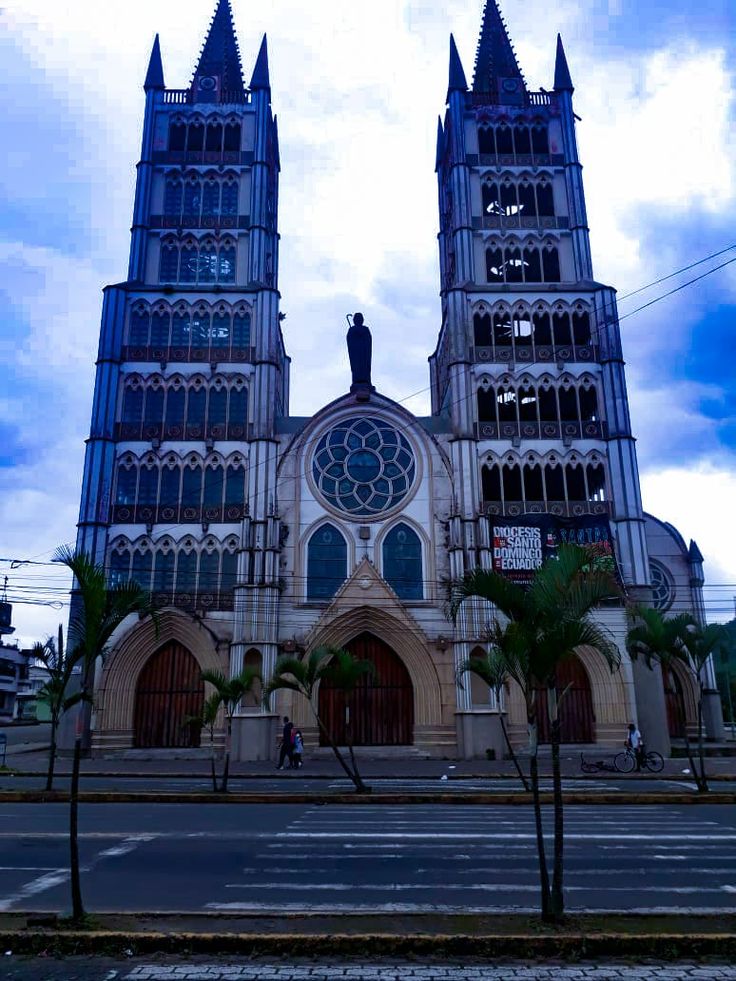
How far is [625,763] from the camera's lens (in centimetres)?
2745

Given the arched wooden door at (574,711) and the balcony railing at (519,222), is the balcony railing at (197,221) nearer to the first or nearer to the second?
the balcony railing at (519,222)

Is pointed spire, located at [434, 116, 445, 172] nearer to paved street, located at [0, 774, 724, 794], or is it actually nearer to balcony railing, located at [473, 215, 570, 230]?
balcony railing, located at [473, 215, 570, 230]

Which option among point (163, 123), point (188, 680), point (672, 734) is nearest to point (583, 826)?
point (188, 680)

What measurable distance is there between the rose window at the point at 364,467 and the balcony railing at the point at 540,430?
13.4ft

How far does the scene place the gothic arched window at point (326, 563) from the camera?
116 feet

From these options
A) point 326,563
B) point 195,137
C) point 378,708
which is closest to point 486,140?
point 195,137

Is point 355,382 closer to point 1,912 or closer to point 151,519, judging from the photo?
point 151,519

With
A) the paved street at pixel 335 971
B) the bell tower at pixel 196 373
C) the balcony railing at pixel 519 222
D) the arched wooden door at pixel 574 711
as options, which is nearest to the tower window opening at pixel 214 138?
the bell tower at pixel 196 373

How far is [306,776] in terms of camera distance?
2566 cm

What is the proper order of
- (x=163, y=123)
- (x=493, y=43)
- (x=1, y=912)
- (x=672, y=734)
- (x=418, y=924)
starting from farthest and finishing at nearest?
(x=493, y=43), (x=163, y=123), (x=672, y=734), (x=1, y=912), (x=418, y=924)

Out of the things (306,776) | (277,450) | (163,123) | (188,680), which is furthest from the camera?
(163,123)

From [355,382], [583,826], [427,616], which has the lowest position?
[583,826]

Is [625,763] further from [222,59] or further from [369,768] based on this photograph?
[222,59]

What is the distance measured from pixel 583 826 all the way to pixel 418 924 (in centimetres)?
830
